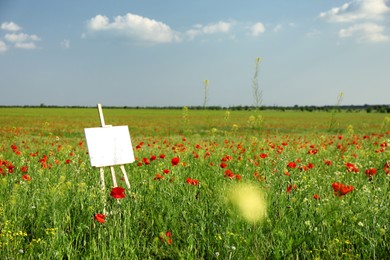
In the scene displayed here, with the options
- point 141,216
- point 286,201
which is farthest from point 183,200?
point 286,201

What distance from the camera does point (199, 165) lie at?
6664mm

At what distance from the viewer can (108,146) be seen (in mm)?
4980

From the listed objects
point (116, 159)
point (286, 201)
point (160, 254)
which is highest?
point (116, 159)

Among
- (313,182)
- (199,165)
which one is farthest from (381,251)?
(199,165)

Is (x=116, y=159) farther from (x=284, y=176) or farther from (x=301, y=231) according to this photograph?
(x=301, y=231)

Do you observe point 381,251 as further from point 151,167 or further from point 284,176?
point 151,167

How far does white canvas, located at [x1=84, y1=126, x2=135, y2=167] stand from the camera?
15.8ft

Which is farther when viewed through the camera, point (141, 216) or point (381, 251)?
point (141, 216)

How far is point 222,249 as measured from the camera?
10.7 ft

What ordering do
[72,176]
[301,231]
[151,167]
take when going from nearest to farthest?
[301,231] → [72,176] → [151,167]

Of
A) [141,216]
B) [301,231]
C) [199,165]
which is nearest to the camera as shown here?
[301,231]

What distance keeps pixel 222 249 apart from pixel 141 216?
1.10m

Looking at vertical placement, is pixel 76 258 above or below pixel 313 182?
below

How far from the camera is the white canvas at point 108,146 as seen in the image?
482 centimetres
